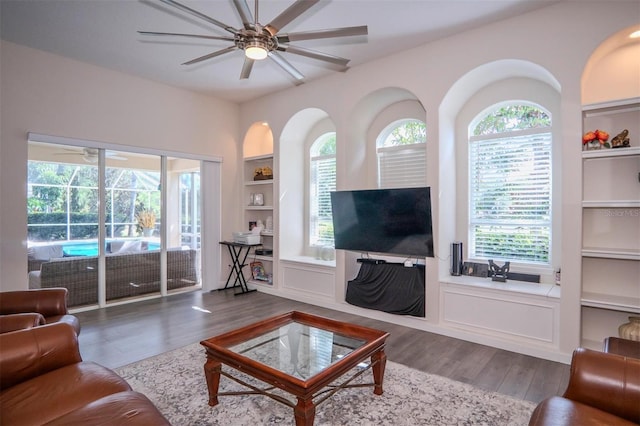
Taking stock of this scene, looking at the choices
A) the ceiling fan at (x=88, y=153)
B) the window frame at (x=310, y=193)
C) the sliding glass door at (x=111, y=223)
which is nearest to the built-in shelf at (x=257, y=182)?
the window frame at (x=310, y=193)

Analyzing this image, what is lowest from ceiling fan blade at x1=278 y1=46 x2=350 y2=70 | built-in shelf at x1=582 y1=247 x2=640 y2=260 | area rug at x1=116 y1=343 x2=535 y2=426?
area rug at x1=116 y1=343 x2=535 y2=426

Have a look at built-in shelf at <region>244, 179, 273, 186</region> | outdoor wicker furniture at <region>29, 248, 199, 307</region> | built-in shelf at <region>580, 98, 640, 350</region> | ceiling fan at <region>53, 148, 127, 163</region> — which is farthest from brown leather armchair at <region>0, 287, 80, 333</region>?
built-in shelf at <region>580, 98, 640, 350</region>

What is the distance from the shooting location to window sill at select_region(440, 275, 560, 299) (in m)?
3.30

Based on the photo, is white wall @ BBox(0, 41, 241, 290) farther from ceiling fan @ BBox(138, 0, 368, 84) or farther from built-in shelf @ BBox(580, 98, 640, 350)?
built-in shelf @ BBox(580, 98, 640, 350)

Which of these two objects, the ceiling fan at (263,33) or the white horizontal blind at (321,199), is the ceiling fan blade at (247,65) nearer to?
the ceiling fan at (263,33)

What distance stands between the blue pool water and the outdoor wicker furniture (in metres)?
0.06

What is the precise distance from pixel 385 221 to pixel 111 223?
3912mm

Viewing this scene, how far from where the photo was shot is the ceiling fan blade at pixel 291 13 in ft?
7.04

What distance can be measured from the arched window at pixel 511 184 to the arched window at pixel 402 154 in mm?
644

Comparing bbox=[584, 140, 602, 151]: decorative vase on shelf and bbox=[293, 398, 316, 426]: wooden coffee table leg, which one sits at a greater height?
bbox=[584, 140, 602, 151]: decorative vase on shelf

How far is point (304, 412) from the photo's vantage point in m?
1.82

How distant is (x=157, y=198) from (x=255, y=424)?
4194 millimetres

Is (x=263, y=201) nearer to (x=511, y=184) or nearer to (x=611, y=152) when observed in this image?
(x=511, y=184)

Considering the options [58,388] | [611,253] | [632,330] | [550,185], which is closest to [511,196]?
[550,185]
